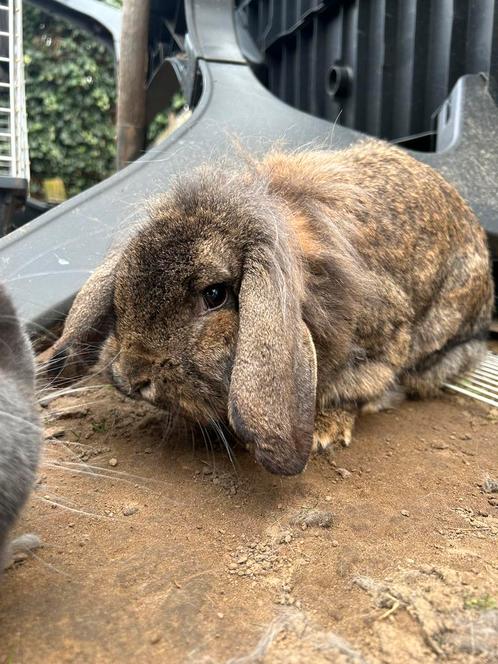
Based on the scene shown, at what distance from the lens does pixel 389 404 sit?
3062mm

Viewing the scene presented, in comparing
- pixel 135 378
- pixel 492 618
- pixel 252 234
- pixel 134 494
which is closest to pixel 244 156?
pixel 252 234

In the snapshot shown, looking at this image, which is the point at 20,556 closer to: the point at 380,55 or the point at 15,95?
Answer: the point at 15,95

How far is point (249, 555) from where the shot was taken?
1.79 m

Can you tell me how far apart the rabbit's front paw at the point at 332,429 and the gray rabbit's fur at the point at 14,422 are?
1.37 metres

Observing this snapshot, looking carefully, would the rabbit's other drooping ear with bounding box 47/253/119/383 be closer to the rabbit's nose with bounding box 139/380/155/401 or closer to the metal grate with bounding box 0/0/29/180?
the rabbit's nose with bounding box 139/380/155/401

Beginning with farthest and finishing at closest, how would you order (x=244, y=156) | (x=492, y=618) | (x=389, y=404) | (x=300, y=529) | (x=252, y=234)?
(x=389, y=404) → (x=244, y=156) → (x=252, y=234) → (x=300, y=529) → (x=492, y=618)

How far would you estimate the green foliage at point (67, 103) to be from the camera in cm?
1221

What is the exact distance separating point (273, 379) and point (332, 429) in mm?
768

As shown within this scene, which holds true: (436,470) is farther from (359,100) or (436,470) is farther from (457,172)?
(359,100)

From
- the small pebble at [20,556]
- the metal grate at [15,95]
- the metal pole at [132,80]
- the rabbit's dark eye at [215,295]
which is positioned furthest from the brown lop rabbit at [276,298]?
the metal pole at [132,80]

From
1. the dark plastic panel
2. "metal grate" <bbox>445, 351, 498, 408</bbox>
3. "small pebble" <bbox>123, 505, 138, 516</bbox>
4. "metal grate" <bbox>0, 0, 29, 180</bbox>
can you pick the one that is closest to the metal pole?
the dark plastic panel

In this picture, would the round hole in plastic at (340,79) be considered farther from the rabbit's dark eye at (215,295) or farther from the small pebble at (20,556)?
the small pebble at (20,556)

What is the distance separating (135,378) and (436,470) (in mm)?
1203

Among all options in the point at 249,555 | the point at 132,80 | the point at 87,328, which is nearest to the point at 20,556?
the point at 249,555
